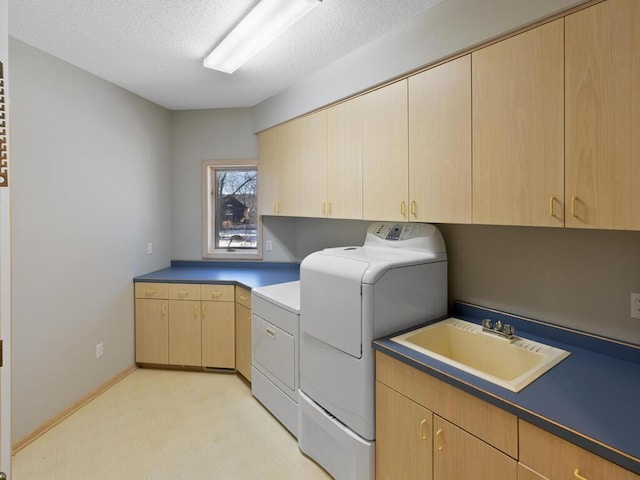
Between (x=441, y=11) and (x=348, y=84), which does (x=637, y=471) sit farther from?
(x=348, y=84)

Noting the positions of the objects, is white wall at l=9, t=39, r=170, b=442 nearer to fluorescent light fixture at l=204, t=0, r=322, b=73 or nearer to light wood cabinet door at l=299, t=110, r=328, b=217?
fluorescent light fixture at l=204, t=0, r=322, b=73

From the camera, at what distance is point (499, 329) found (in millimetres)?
1801

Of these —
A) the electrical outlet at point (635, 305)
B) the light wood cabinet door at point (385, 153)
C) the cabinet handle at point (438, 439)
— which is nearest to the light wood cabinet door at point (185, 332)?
the light wood cabinet door at point (385, 153)

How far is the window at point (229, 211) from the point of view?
3.78 metres

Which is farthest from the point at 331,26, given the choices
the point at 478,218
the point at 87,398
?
the point at 87,398

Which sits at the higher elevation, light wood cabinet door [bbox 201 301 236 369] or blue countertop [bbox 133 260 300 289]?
blue countertop [bbox 133 260 300 289]

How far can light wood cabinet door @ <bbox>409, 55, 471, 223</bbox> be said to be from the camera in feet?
5.70

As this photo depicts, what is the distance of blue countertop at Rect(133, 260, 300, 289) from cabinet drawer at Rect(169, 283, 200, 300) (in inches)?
1.7

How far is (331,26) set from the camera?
2.03 metres

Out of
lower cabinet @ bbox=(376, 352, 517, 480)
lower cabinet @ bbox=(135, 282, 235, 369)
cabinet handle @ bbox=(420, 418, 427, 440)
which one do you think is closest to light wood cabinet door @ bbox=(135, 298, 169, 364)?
lower cabinet @ bbox=(135, 282, 235, 369)

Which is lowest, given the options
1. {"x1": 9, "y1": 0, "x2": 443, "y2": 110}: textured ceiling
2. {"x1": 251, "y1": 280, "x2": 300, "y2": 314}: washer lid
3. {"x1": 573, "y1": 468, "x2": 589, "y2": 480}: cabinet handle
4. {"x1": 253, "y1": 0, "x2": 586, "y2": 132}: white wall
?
{"x1": 573, "y1": 468, "x2": 589, "y2": 480}: cabinet handle

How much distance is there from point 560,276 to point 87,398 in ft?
11.1

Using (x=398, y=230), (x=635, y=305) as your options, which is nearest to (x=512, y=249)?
(x=635, y=305)

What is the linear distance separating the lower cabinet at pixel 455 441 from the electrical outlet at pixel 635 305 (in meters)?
0.80
